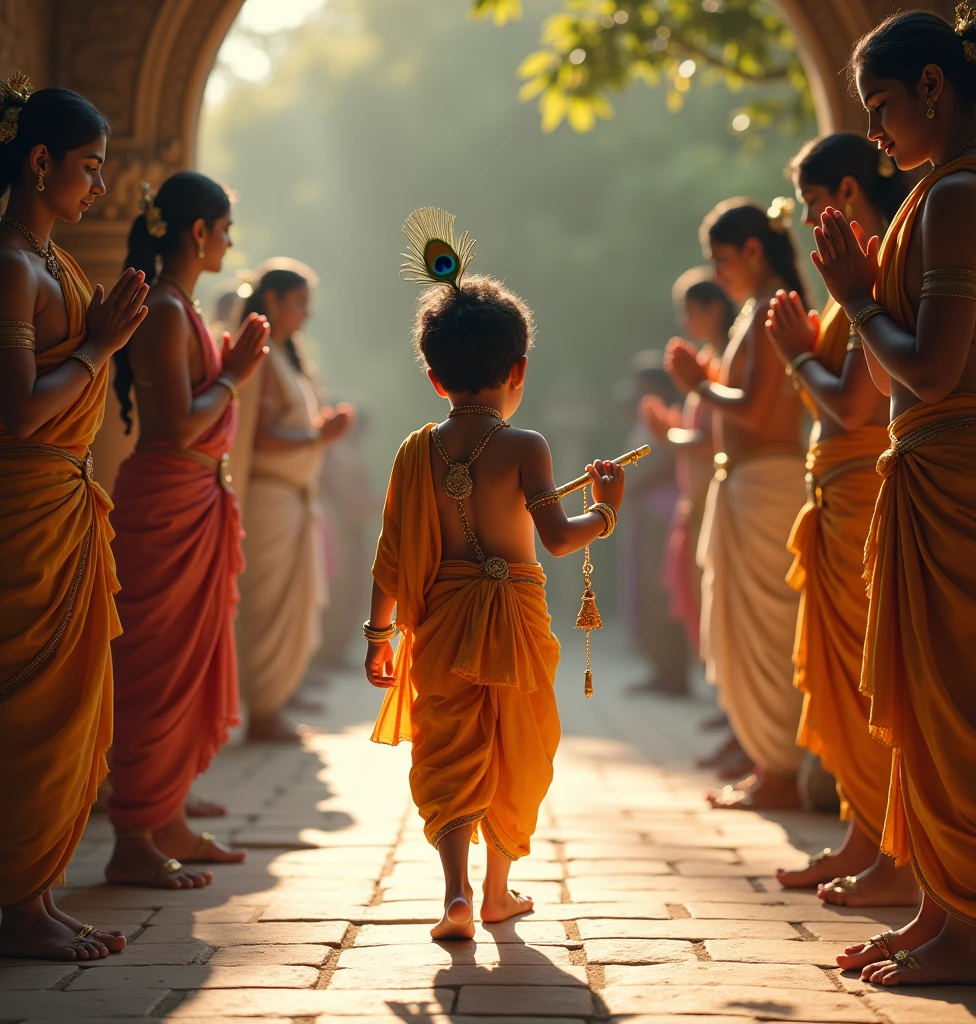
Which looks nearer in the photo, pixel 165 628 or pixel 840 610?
pixel 840 610

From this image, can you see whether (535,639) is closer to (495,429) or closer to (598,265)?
(495,429)

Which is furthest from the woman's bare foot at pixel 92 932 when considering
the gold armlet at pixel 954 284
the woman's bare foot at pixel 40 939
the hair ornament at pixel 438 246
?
the gold armlet at pixel 954 284

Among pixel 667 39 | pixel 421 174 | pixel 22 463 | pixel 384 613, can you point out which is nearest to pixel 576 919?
pixel 384 613

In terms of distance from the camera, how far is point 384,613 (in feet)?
11.7

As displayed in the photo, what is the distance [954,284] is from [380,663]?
1.77 m

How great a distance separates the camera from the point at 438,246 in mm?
3574

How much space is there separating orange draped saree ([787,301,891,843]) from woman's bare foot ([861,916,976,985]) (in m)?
0.84

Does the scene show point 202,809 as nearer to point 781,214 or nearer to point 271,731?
point 271,731

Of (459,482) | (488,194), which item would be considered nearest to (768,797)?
Result: (459,482)

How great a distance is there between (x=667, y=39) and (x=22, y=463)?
529 cm

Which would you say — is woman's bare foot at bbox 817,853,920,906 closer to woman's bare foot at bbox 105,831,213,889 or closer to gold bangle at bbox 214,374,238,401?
woman's bare foot at bbox 105,831,213,889

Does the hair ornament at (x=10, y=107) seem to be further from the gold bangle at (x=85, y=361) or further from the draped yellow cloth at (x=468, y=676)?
the draped yellow cloth at (x=468, y=676)

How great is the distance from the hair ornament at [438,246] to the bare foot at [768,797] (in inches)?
110

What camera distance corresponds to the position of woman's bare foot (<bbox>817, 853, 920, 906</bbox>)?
3729mm
